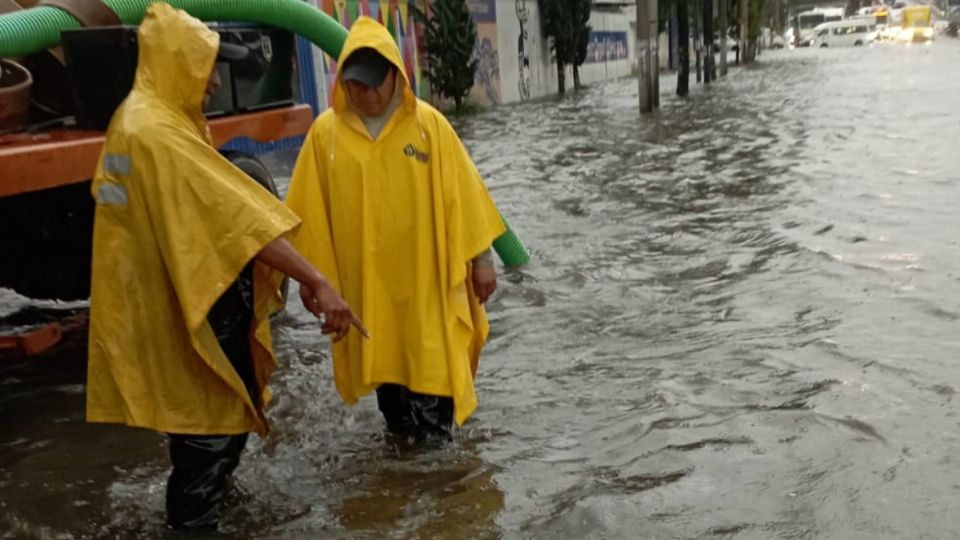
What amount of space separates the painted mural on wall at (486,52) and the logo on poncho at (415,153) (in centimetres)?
2012

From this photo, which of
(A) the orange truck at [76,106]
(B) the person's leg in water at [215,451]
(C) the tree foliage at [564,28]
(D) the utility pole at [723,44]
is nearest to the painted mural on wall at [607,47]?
(C) the tree foliage at [564,28]

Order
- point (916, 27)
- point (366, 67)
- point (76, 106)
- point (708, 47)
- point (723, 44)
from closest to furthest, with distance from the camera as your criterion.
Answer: point (366, 67) → point (76, 106) → point (708, 47) → point (723, 44) → point (916, 27)

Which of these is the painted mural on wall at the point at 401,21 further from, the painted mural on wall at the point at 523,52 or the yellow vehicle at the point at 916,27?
the yellow vehicle at the point at 916,27

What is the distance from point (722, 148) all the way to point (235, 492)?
1040cm

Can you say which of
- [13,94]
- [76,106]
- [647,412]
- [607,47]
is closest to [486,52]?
[607,47]

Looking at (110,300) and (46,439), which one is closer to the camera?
(110,300)

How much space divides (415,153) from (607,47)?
34.6m

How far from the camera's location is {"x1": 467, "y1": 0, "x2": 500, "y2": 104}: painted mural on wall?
24.2 m

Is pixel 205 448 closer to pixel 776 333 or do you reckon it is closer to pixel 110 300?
pixel 110 300

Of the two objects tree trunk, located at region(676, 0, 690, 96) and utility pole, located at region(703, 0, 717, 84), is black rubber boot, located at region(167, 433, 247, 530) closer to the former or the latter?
tree trunk, located at region(676, 0, 690, 96)

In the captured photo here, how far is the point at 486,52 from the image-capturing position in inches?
976

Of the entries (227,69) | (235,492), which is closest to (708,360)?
(235,492)

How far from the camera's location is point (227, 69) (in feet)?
17.1

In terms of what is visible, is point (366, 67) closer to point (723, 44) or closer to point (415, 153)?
point (415, 153)
